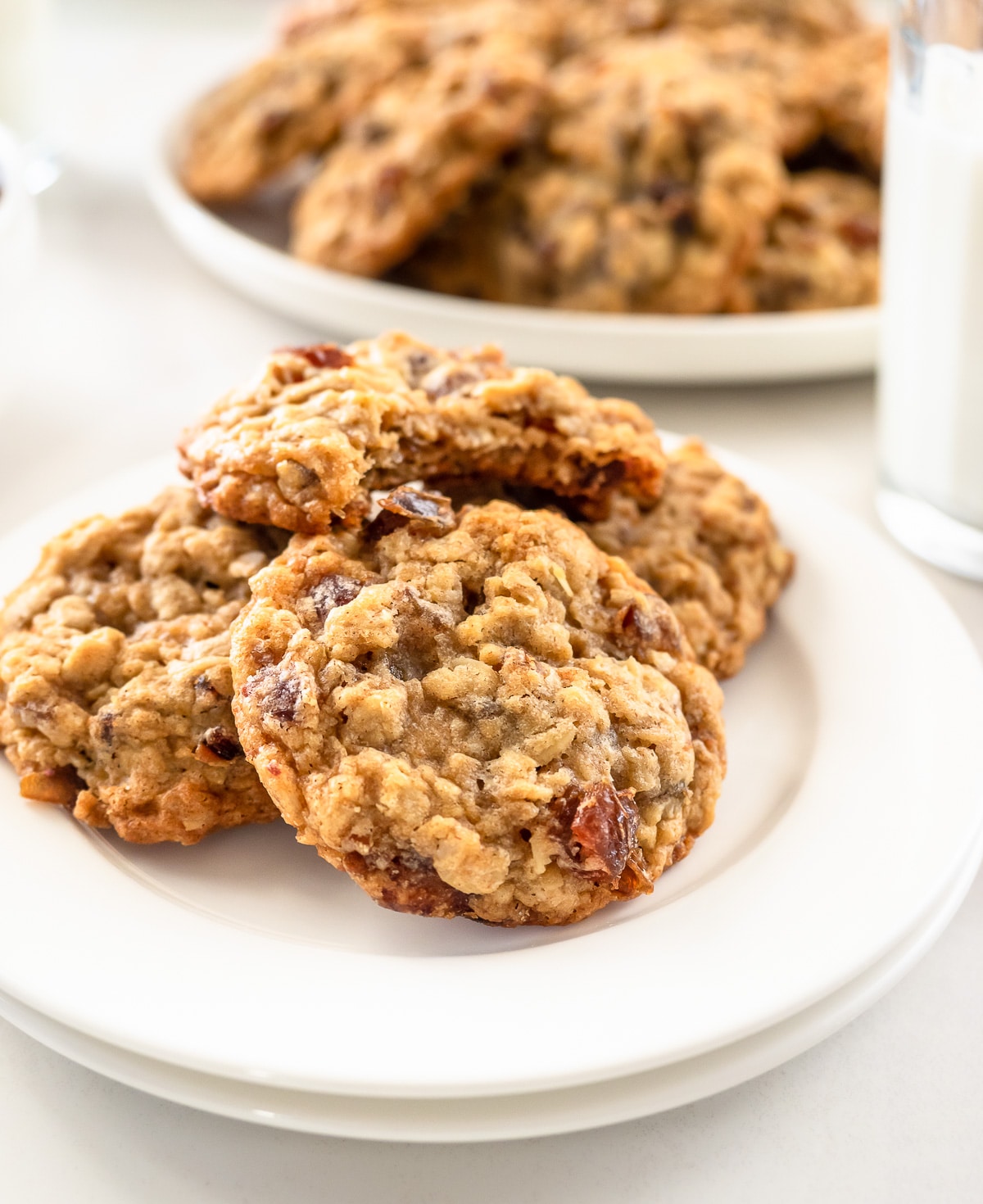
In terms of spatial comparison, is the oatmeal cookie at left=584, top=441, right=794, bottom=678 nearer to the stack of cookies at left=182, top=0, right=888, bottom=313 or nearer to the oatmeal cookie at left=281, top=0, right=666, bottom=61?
the stack of cookies at left=182, top=0, right=888, bottom=313

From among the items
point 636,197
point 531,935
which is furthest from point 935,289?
point 531,935

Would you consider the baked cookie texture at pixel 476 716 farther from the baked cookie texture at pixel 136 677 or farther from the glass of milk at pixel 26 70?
the glass of milk at pixel 26 70

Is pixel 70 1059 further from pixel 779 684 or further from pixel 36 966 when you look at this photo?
pixel 779 684

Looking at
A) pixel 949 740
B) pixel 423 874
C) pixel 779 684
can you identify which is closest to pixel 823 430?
pixel 779 684

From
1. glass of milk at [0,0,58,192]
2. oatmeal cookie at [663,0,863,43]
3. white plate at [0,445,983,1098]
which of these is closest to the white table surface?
white plate at [0,445,983,1098]

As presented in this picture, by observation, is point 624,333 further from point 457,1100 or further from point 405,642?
point 457,1100
